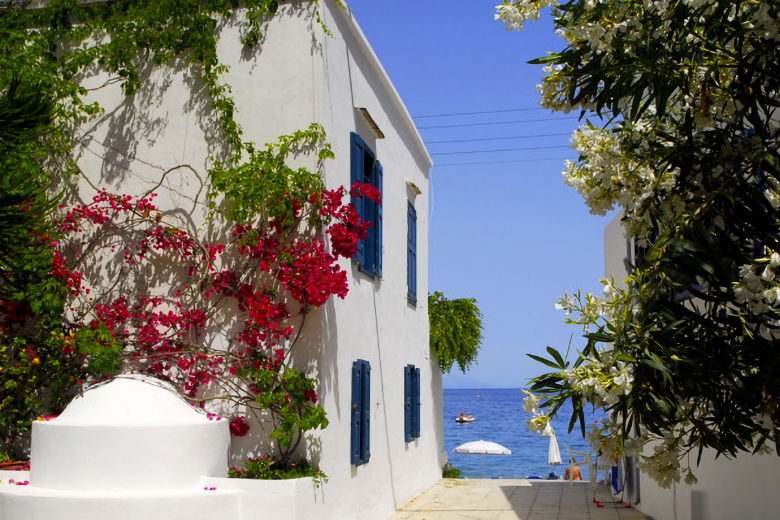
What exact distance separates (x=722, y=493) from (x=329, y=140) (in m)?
4.97

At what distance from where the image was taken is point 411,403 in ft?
44.2

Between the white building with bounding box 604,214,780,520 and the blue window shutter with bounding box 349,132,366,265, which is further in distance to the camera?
the blue window shutter with bounding box 349,132,366,265

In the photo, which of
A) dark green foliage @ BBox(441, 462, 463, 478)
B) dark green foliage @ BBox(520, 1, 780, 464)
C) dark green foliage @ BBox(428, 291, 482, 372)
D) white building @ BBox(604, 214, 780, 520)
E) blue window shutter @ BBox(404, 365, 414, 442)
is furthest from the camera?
dark green foliage @ BBox(441, 462, 463, 478)

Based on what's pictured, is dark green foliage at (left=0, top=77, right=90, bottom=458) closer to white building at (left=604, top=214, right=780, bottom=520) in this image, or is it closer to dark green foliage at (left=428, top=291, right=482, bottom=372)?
white building at (left=604, top=214, right=780, bottom=520)

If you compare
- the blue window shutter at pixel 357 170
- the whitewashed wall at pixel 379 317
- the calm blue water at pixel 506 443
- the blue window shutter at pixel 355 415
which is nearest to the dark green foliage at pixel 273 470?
the whitewashed wall at pixel 379 317

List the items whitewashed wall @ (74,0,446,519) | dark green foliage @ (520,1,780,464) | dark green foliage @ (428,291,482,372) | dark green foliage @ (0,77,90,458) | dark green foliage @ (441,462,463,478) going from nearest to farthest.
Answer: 1. dark green foliage @ (520,1,780,464)
2. dark green foliage @ (0,77,90,458)
3. whitewashed wall @ (74,0,446,519)
4. dark green foliage @ (428,291,482,372)
5. dark green foliage @ (441,462,463,478)

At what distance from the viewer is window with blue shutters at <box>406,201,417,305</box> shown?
44.1ft

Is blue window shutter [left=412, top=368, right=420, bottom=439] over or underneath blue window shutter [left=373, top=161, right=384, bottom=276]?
underneath

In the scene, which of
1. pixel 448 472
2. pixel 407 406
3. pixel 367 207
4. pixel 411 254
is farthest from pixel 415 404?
pixel 367 207

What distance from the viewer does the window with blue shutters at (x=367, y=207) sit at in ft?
31.9

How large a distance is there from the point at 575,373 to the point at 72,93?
6.41 metres

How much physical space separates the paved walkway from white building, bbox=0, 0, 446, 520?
0.96 meters

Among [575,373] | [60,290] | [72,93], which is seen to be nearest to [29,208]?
[60,290]

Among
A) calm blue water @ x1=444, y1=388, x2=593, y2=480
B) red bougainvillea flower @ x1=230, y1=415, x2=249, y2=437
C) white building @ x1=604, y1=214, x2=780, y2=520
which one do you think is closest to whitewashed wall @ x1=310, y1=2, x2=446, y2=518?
red bougainvillea flower @ x1=230, y1=415, x2=249, y2=437
